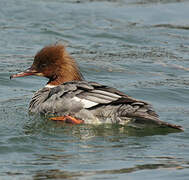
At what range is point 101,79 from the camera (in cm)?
1136

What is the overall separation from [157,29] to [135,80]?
407cm

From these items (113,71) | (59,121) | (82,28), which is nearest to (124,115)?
(59,121)

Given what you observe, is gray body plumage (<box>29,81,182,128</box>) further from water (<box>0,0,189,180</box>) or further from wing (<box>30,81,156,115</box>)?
water (<box>0,0,189,180</box>)

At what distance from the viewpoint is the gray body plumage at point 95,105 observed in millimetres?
7695

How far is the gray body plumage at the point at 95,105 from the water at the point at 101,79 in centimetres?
18

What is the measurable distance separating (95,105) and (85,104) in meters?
0.17

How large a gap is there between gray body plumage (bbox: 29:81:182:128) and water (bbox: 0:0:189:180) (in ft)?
0.59

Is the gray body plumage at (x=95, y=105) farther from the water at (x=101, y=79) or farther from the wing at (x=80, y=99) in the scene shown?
the water at (x=101, y=79)

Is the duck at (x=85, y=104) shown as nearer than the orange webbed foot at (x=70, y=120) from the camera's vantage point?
Yes

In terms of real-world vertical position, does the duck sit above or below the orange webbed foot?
above

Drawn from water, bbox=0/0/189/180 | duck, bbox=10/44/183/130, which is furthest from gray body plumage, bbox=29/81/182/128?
water, bbox=0/0/189/180

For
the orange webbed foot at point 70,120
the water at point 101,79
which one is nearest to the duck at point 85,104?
the orange webbed foot at point 70,120

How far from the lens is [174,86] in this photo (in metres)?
10.7

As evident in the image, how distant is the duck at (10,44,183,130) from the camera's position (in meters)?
7.71
